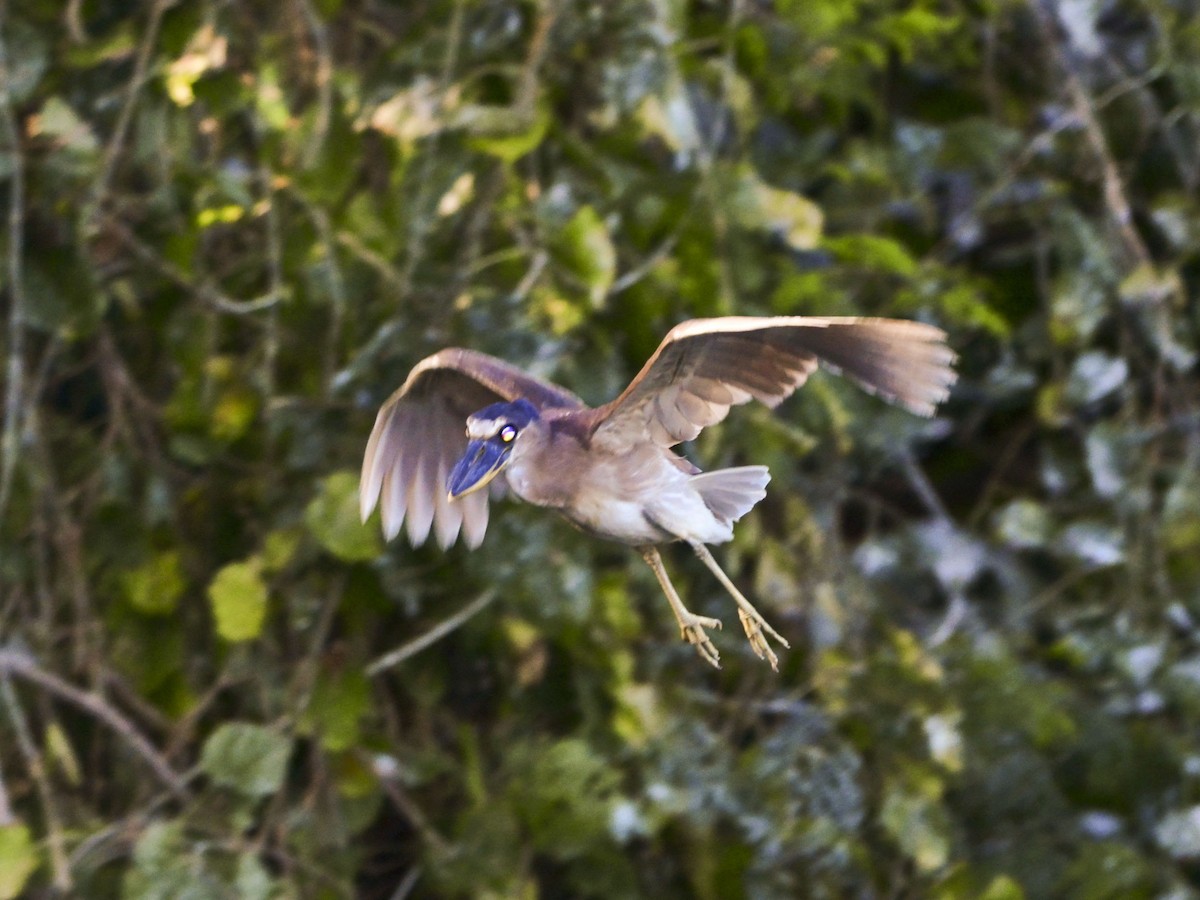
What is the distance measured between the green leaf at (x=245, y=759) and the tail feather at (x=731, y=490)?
981 millimetres

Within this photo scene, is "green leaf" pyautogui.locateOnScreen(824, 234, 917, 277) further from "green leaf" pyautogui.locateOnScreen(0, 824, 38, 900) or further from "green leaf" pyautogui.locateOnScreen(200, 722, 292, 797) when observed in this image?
"green leaf" pyautogui.locateOnScreen(0, 824, 38, 900)

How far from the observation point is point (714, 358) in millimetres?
1022

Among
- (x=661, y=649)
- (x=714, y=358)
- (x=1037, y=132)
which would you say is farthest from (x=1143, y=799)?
(x=714, y=358)

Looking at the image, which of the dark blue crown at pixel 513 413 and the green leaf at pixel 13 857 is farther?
the green leaf at pixel 13 857

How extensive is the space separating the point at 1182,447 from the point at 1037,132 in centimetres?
52

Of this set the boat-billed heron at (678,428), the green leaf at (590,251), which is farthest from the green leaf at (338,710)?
the boat-billed heron at (678,428)

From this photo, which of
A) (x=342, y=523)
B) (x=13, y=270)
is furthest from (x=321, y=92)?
(x=342, y=523)

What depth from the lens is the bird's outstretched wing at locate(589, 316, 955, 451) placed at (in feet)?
3.25

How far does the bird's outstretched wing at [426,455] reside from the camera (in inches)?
48.5

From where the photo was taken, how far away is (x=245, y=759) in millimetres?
1913

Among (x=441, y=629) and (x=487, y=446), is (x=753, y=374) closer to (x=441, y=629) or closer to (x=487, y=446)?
(x=487, y=446)

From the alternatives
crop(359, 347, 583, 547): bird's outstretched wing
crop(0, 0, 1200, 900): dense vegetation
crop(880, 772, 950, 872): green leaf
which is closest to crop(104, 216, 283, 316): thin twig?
crop(0, 0, 1200, 900): dense vegetation

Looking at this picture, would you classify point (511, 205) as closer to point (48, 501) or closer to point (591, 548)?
point (591, 548)

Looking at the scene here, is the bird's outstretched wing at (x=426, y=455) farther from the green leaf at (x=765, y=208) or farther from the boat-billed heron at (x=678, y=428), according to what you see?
the green leaf at (x=765, y=208)
